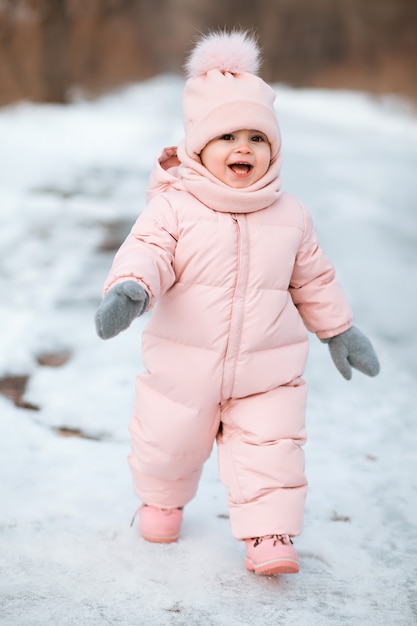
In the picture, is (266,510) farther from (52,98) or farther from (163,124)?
(52,98)

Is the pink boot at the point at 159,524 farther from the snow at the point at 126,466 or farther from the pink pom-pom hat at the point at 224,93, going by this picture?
the pink pom-pom hat at the point at 224,93

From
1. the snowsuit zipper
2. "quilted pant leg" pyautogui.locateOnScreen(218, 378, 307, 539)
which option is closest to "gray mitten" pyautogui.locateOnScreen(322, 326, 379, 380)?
"quilted pant leg" pyautogui.locateOnScreen(218, 378, 307, 539)

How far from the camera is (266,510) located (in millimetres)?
2229

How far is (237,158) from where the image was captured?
2.26 m

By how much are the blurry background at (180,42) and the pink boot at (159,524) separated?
35.2 feet

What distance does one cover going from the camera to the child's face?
2.27m

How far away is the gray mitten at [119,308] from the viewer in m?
1.92

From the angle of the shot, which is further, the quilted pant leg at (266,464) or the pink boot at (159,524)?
the pink boot at (159,524)

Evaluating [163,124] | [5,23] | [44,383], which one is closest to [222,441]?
[44,383]

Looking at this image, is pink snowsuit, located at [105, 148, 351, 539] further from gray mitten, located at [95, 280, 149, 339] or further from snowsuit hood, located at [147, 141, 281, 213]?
gray mitten, located at [95, 280, 149, 339]

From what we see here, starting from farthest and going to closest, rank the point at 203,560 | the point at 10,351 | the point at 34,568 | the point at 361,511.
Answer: the point at 10,351, the point at 361,511, the point at 203,560, the point at 34,568

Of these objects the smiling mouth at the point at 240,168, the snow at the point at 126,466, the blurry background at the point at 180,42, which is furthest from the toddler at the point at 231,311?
the blurry background at the point at 180,42

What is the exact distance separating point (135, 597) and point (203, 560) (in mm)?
286

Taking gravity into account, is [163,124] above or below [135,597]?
above
